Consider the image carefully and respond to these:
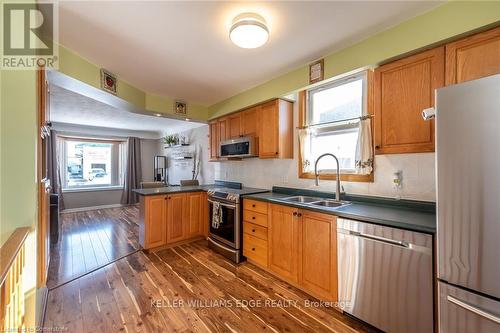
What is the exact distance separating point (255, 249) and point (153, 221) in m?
1.63

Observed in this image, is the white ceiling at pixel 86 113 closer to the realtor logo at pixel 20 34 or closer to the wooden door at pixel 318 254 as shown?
the realtor logo at pixel 20 34

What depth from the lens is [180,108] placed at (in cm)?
377

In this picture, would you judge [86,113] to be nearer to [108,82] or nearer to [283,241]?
[108,82]

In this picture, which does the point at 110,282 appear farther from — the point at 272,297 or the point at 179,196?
the point at 272,297

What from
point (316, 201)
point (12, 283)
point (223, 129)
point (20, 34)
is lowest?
point (12, 283)

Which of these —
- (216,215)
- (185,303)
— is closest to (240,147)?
(216,215)

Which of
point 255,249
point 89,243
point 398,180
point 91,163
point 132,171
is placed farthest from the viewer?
point 132,171

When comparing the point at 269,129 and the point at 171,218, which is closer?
the point at 269,129

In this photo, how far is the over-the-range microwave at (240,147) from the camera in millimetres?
3168

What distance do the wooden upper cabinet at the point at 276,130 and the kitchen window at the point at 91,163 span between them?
5.67 m

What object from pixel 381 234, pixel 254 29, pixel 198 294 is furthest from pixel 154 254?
pixel 254 29

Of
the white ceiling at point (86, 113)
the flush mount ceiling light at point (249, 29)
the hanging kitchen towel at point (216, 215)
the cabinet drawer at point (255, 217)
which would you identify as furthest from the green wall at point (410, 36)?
the white ceiling at point (86, 113)

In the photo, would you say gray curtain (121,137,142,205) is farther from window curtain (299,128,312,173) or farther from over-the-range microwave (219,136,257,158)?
window curtain (299,128,312,173)

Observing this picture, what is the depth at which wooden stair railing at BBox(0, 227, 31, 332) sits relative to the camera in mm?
878
